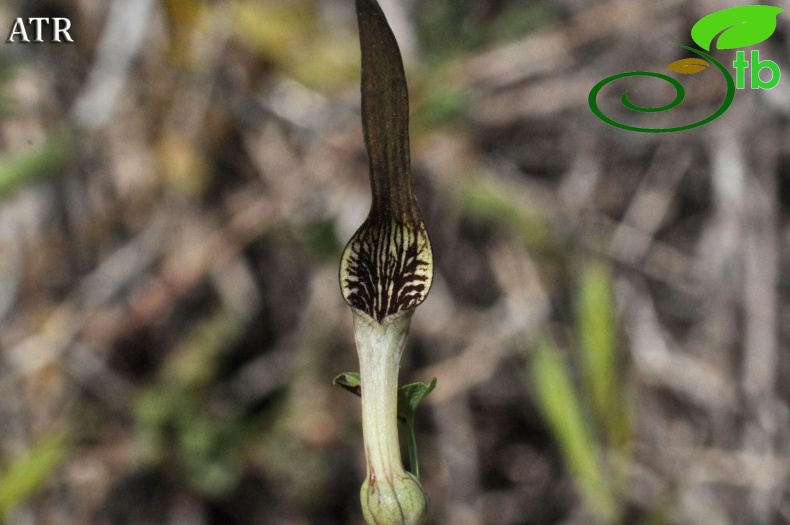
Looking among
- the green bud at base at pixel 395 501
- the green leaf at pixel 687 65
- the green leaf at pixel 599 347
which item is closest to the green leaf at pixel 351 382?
the green bud at base at pixel 395 501

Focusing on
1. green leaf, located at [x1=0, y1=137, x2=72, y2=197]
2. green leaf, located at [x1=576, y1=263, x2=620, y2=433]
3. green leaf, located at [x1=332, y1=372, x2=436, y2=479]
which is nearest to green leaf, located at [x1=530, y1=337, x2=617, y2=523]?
green leaf, located at [x1=576, y1=263, x2=620, y2=433]

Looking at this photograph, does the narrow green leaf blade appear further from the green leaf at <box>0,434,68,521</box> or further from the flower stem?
the green leaf at <box>0,434,68,521</box>

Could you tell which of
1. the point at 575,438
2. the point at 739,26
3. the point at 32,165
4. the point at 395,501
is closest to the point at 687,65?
the point at 739,26

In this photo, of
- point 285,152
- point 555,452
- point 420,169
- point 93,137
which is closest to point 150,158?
point 93,137

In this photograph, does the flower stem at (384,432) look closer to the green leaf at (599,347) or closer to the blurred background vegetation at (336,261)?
the green leaf at (599,347)

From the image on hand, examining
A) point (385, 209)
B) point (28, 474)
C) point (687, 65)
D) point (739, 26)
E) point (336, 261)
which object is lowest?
point (28, 474)

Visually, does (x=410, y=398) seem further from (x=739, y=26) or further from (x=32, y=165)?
(x=739, y=26)
